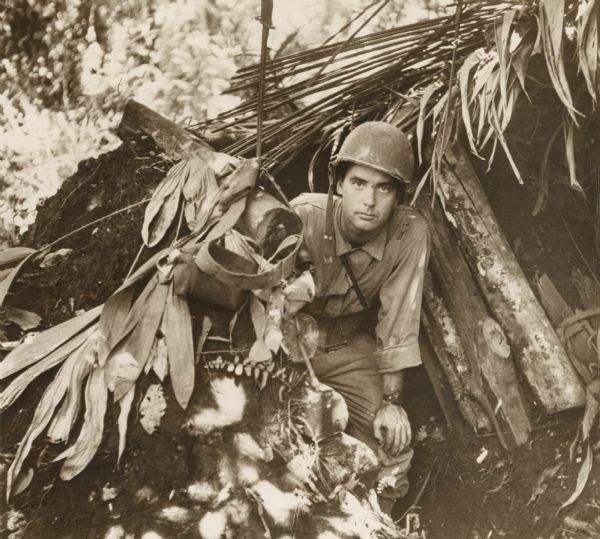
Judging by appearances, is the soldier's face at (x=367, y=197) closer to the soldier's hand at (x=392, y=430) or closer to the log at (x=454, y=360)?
the log at (x=454, y=360)

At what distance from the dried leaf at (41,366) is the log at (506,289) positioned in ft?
4.56

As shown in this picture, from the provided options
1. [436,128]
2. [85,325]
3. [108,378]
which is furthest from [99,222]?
[436,128]

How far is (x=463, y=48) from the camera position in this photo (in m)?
2.63

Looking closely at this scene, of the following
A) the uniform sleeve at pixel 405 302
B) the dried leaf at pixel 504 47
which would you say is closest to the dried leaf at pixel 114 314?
the uniform sleeve at pixel 405 302

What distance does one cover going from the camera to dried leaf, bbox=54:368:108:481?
73.1 inches

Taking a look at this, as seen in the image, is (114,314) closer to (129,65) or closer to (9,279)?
(9,279)

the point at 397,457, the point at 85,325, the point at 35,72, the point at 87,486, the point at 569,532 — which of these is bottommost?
the point at 569,532

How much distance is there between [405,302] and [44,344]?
1.25m

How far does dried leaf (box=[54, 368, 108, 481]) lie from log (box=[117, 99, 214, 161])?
3.36ft

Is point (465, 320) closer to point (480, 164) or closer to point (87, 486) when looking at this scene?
point (480, 164)

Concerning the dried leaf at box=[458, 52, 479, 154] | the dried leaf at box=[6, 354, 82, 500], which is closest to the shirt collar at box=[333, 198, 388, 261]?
the dried leaf at box=[458, 52, 479, 154]

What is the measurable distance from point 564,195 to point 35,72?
2316 millimetres

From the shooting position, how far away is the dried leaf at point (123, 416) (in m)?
1.89

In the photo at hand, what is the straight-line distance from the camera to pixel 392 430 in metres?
2.48
